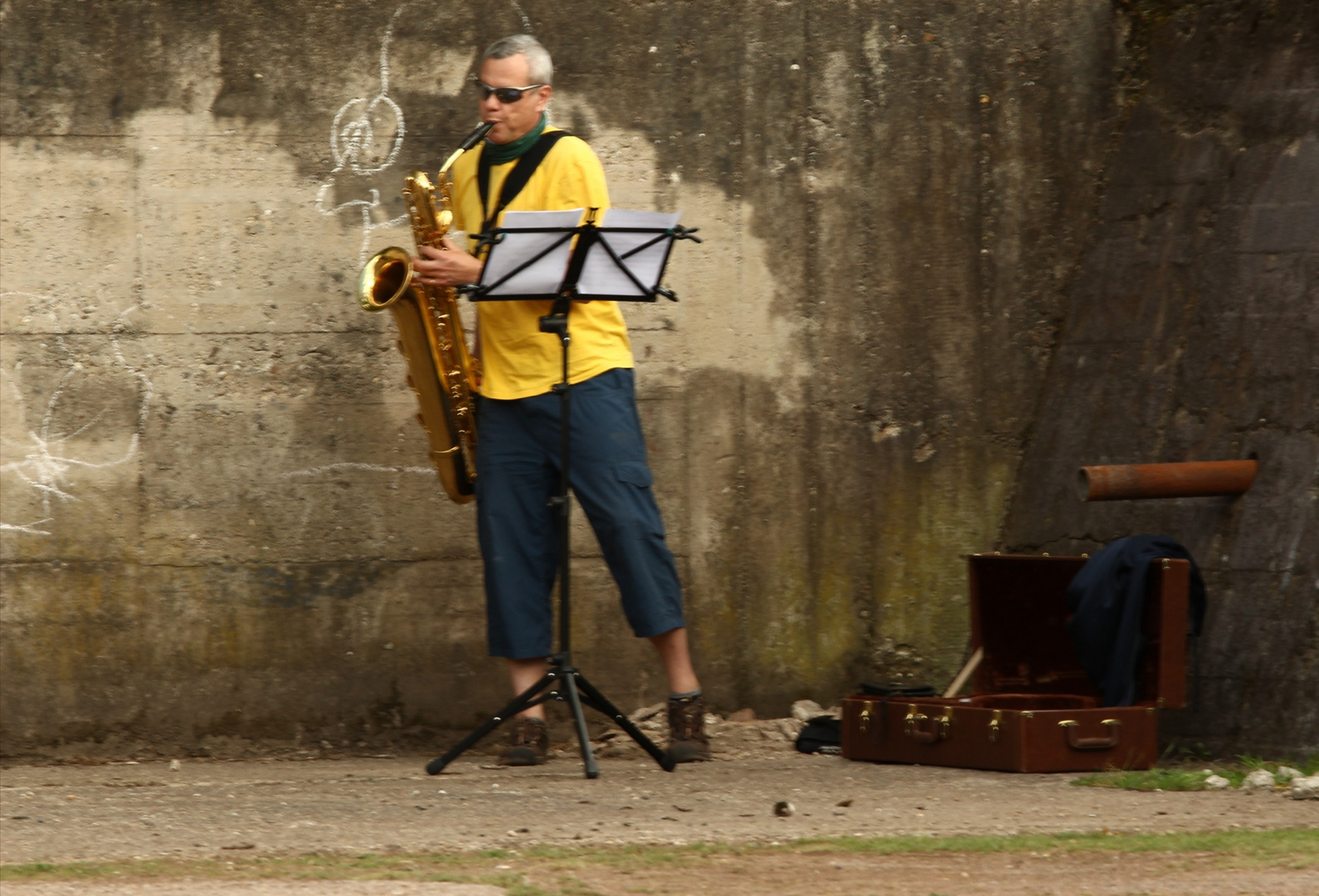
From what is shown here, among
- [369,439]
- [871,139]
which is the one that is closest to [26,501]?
[369,439]

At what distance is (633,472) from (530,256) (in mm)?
732

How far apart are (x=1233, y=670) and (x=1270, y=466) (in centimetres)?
60

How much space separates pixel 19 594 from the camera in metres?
5.39

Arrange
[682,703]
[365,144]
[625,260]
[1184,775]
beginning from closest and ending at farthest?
[1184,775], [625,260], [682,703], [365,144]

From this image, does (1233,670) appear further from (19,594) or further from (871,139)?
(19,594)

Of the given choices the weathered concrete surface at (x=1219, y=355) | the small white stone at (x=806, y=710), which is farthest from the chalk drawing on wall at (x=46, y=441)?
the weathered concrete surface at (x=1219, y=355)

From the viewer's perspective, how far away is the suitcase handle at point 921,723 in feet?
15.9

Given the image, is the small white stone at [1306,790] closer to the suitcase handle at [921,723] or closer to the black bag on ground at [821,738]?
the suitcase handle at [921,723]

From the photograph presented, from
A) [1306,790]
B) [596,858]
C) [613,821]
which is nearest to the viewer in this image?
[596,858]

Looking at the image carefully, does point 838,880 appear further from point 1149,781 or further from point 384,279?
point 384,279

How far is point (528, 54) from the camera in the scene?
4.91 meters

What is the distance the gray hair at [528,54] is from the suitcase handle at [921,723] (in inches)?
83.3

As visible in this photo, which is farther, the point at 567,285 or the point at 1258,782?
the point at 567,285

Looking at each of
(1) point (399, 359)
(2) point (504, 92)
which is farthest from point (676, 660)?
(2) point (504, 92)
